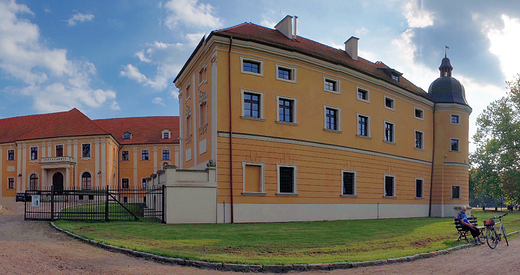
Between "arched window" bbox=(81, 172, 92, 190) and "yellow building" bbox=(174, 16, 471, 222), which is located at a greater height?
"yellow building" bbox=(174, 16, 471, 222)

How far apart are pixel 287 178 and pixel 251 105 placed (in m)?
4.80

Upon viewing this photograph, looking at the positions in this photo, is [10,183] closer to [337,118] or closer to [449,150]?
[337,118]

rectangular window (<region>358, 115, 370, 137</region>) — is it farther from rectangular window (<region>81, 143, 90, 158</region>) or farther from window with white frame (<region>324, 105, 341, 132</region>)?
rectangular window (<region>81, 143, 90, 158</region>)

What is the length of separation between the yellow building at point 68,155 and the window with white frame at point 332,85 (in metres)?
34.9

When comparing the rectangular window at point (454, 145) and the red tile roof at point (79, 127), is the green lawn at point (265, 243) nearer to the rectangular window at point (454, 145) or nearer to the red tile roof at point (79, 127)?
the rectangular window at point (454, 145)

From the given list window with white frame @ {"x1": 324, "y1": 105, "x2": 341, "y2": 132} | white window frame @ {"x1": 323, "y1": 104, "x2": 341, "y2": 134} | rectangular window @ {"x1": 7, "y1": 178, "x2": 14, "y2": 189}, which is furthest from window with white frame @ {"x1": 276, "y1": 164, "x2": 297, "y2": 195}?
rectangular window @ {"x1": 7, "y1": 178, "x2": 14, "y2": 189}

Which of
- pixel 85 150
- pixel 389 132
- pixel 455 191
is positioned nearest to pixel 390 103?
pixel 389 132

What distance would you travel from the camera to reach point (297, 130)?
2478 cm

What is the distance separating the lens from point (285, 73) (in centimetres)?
2506

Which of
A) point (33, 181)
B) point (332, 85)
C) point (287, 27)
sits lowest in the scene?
point (33, 181)

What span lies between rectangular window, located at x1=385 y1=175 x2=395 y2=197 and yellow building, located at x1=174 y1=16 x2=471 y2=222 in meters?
0.08

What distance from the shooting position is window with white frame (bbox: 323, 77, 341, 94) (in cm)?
2704

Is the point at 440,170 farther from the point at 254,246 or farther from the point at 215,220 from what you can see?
Result: the point at 254,246

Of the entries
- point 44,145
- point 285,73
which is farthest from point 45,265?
point 44,145
